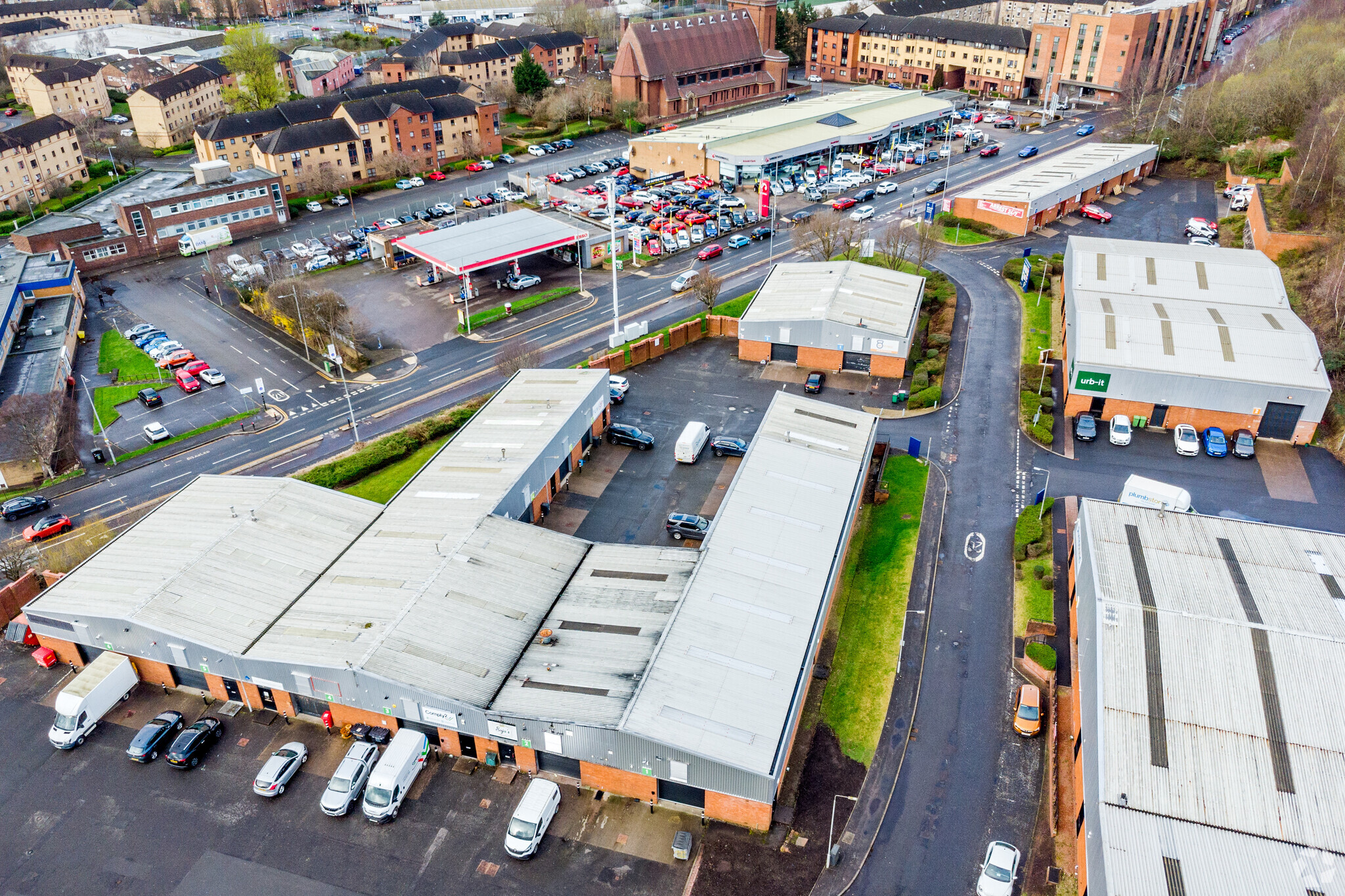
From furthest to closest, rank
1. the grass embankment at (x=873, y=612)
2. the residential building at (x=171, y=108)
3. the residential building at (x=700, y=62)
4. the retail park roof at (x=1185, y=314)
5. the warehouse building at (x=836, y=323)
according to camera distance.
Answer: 1. the residential building at (x=700, y=62)
2. the residential building at (x=171, y=108)
3. the warehouse building at (x=836, y=323)
4. the retail park roof at (x=1185, y=314)
5. the grass embankment at (x=873, y=612)

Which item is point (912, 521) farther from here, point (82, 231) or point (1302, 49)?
point (1302, 49)

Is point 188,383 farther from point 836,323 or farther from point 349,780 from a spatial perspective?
point 836,323

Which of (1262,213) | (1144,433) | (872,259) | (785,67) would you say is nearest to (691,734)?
(1144,433)

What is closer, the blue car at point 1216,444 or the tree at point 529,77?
the blue car at point 1216,444

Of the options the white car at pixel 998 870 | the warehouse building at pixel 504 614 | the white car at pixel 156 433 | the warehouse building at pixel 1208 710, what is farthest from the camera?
the white car at pixel 156 433

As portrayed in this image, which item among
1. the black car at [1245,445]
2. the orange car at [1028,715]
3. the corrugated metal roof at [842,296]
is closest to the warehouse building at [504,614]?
the orange car at [1028,715]

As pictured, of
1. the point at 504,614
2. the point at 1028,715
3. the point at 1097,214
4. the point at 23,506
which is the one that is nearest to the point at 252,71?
the point at 23,506

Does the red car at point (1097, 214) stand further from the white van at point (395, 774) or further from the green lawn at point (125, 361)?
the green lawn at point (125, 361)
